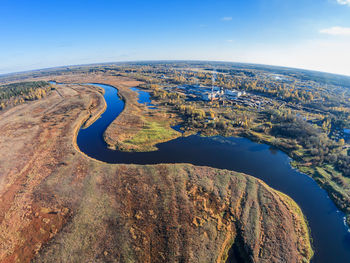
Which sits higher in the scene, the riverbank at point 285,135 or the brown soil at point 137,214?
the riverbank at point 285,135

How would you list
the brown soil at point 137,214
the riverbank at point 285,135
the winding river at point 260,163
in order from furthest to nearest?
the riverbank at point 285,135
the winding river at point 260,163
the brown soil at point 137,214

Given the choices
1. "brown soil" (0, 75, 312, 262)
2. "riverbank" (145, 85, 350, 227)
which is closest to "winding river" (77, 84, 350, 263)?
"riverbank" (145, 85, 350, 227)

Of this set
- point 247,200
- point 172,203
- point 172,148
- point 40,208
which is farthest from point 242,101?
point 40,208

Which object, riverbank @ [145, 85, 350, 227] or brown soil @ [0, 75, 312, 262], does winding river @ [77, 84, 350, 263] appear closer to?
riverbank @ [145, 85, 350, 227]

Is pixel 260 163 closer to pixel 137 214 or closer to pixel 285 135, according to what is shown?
pixel 285 135

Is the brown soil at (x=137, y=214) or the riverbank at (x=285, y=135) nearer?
the brown soil at (x=137, y=214)

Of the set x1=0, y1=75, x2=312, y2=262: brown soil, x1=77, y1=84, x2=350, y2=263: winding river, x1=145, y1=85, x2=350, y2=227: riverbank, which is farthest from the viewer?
x1=145, y1=85, x2=350, y2=227: riverbank

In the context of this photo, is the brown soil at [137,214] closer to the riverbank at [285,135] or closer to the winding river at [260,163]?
the winding river at [260,163]

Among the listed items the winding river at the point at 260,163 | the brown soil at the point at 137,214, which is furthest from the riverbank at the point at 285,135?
the brown soil at the point at 137,214
